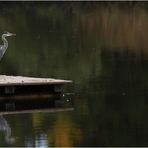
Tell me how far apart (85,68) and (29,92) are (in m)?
4.78

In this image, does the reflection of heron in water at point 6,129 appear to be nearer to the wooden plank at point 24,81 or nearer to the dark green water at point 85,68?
the dark green water at point 85,68

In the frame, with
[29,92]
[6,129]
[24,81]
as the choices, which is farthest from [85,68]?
[6,129]

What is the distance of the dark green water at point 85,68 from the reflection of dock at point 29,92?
1.55 feet

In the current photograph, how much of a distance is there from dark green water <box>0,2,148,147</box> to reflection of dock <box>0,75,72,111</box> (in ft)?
1.55

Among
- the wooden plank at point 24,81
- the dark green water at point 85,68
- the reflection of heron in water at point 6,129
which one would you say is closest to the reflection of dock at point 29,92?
the wooden plank at point 24,81

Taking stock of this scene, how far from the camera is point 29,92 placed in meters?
15.5

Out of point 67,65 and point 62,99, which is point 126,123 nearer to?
point 62,99

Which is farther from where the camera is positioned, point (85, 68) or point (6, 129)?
point (85, 68)

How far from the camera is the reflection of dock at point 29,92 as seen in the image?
14984 millimetres

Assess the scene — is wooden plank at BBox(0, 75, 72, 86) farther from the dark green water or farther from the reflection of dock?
the dark green water

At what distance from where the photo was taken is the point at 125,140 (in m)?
12.1

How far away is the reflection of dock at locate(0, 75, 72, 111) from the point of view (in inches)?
590

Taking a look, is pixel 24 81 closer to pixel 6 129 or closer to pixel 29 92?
pixel 29 92

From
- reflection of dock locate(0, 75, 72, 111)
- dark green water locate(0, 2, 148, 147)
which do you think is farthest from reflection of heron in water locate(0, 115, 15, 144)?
reflection of dock locate(0, 75, 72, 111)
